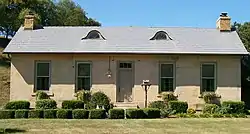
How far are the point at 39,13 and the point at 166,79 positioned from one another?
2470 centimetres

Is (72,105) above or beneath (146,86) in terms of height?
beneath

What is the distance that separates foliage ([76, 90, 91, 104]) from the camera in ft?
80.0

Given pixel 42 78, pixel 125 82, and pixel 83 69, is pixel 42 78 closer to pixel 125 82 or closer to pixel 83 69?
pixel 83 69

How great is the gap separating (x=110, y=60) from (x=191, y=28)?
664cm

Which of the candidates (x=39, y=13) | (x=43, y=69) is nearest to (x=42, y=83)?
(x=43, y=69)

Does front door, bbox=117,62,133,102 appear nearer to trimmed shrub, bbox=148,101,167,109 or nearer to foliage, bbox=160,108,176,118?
trimmed shrub, bbox=148,101,167,109

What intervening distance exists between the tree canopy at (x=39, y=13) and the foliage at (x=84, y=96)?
1296cm

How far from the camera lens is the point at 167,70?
25.3m

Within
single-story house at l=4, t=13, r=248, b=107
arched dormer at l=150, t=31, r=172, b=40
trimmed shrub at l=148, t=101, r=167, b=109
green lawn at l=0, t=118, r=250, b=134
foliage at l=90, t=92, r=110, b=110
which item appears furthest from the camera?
arched dormer at l=150, t=31, r=172, b=40

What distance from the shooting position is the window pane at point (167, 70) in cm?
2522

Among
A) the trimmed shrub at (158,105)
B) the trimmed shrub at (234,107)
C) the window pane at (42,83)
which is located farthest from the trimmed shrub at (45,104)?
the trimmed shrub at (234,107)

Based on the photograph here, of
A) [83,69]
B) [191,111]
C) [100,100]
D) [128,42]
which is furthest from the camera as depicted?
[128,42]

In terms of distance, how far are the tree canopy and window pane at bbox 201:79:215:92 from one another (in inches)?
658

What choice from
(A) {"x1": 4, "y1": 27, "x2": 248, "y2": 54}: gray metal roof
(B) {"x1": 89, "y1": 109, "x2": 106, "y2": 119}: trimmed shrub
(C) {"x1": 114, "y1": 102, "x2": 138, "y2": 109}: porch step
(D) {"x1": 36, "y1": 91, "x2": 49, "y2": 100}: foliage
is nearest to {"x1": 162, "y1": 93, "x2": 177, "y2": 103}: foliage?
(C) {"x1": 114, "y1": 102, "x2": 138, "y2": 109}: porch step
